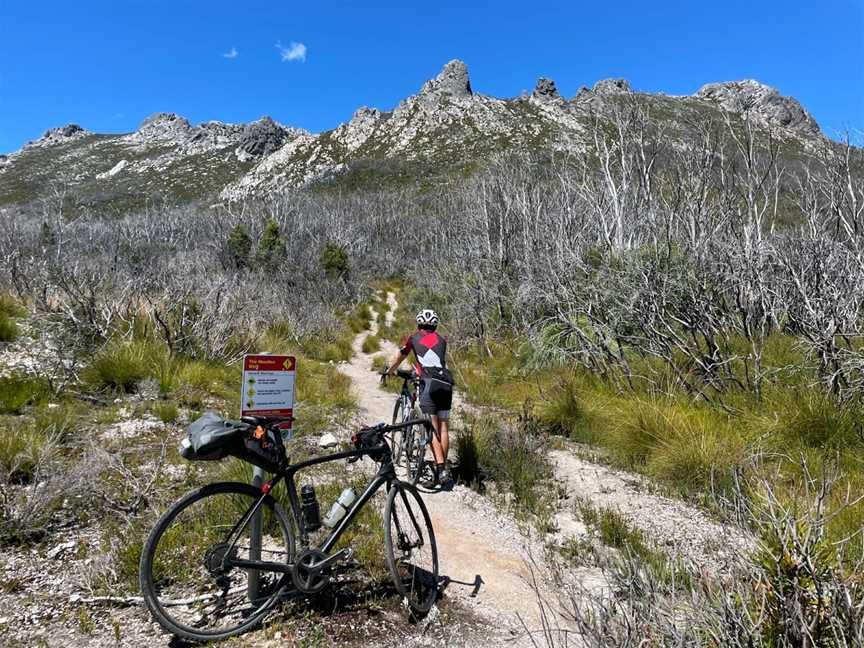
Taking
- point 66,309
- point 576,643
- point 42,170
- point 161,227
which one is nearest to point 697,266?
point 576,643

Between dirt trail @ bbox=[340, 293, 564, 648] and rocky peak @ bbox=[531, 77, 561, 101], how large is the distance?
9589cm

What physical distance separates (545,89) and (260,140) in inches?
2343

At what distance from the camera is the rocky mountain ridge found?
6300cm

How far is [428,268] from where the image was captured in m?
21.3

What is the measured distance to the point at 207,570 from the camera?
115 inches

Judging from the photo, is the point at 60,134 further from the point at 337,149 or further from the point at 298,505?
the point at 298,505

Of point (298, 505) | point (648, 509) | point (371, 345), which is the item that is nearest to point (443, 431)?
point (648, 509)

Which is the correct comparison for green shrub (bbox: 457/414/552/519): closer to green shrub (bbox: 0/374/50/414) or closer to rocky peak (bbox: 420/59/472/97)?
green shrub (bbox: 0/374/50/414)

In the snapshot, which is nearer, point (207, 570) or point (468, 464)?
point (207, 570)

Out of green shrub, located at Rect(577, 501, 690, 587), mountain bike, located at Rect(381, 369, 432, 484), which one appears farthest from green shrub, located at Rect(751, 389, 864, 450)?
mountain bike, located at Rect(381, 369, 432, 484)

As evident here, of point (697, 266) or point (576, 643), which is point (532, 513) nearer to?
point (576, 643)

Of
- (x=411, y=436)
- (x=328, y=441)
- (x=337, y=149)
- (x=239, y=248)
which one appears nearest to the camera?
(x=411, y=436)

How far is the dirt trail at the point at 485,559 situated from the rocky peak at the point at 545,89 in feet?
315

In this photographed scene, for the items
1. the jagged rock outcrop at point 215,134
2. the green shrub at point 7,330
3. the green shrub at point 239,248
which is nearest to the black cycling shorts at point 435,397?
the green shrub at point 7,330
